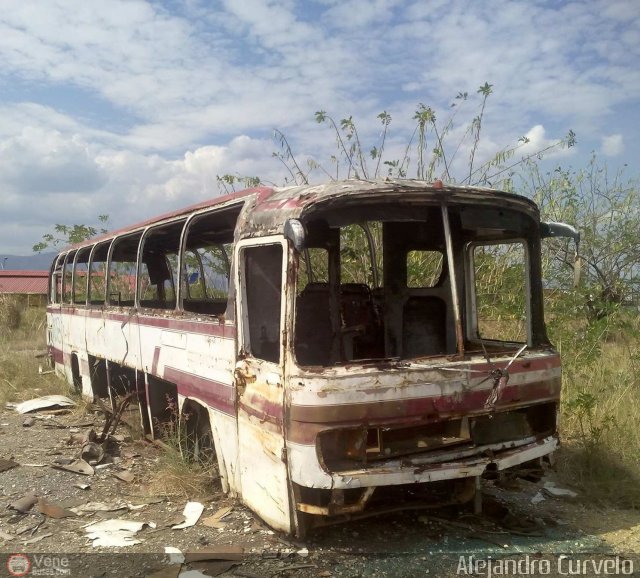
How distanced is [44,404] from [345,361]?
6.70m

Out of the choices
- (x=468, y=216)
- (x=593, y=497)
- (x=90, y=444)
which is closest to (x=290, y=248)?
(x=468, y=216)

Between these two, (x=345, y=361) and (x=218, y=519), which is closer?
(x=345, y=361)

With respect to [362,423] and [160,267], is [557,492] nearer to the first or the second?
[362,423]

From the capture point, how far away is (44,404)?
31.2ft

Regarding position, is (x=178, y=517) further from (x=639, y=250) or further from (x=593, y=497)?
(x=639, y=250)

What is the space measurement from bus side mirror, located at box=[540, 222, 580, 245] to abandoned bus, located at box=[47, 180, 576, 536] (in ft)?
0.05

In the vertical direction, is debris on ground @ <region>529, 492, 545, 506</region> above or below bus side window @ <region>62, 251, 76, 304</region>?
below

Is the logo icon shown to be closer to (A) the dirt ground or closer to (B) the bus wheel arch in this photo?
(A) the dirt ground

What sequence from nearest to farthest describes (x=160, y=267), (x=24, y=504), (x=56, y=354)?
1. (x=24, y=504)
2. (x=160, y=267)
3. (x=56, y=354)

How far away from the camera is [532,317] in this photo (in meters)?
4.85

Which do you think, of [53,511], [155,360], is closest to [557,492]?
[155,360]

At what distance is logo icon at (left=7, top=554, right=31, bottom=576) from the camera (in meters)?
4.17

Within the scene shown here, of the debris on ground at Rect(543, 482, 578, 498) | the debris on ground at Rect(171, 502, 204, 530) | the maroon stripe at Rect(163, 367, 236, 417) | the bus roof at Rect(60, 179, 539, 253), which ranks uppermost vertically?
the bus roof at Rect(60, 179, 539, 253)

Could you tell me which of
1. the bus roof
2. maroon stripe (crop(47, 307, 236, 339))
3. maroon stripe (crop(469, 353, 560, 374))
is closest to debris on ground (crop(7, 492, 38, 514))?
maroon stripe (crop(47, 307, 236, 339))
